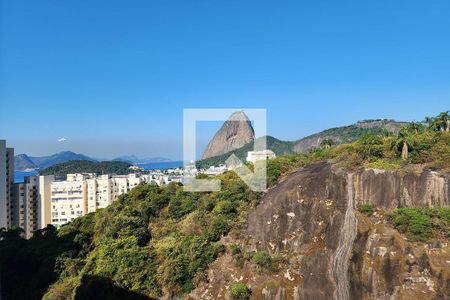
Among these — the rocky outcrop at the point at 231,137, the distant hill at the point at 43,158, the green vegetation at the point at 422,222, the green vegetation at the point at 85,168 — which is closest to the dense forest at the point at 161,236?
the green vegetation at the point at 422,222

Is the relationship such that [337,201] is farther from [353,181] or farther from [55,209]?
[55,209]

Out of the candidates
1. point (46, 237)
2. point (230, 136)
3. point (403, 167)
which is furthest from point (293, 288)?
point (230, 136)

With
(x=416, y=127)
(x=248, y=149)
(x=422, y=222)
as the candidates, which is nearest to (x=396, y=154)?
(x=422, y=222)

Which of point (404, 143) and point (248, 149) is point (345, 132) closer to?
point (248, 149)

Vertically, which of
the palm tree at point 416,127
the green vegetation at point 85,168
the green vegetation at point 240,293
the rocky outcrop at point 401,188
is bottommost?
the green vegetation at point 240,293

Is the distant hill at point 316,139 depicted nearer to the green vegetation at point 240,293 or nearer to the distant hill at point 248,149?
the distant hill at point 248,149
